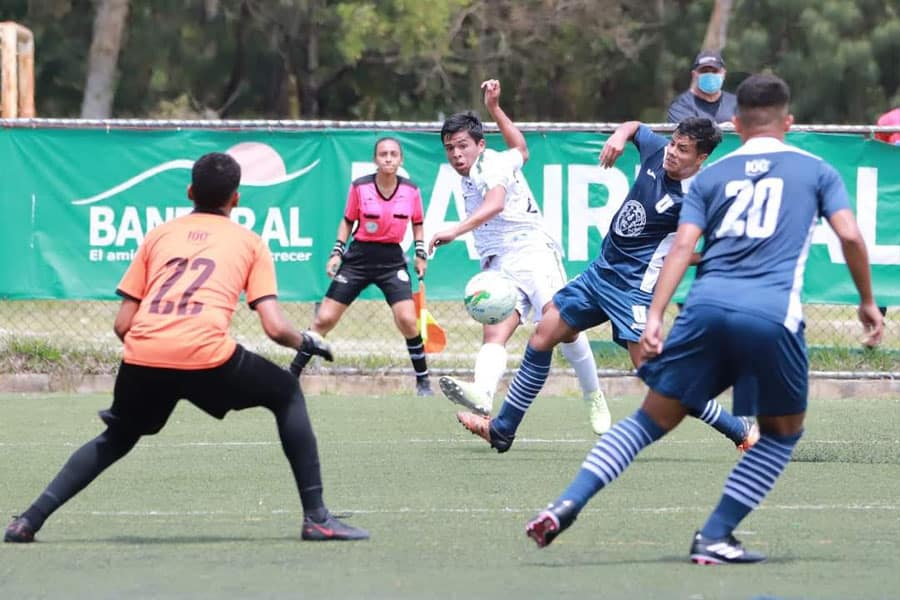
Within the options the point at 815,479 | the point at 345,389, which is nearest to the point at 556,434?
the point at 815,479

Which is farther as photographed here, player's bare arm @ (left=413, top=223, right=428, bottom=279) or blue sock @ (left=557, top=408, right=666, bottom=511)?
player's bare arm @ (left=413, top=223, right=428, bottom=279)

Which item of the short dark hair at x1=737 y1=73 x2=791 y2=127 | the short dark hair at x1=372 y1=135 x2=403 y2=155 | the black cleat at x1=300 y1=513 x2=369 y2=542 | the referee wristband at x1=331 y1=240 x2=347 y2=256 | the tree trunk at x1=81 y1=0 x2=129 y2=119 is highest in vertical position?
the short dark hair at x1=737 y1=73 x2=791 y2=127

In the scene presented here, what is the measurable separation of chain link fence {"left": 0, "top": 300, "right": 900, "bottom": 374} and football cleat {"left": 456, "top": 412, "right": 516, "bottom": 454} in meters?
4.68

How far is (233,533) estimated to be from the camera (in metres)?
7.20

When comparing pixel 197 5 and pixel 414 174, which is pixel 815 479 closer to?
pixel 414 174

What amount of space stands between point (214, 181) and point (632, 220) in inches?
133

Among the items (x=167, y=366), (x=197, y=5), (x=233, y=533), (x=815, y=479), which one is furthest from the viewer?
(x=197, y=5)

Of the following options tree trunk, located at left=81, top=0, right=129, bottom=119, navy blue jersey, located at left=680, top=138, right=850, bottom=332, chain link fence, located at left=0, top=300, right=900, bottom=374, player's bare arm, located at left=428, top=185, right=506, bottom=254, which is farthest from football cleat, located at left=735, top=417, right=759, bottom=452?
tree trunk, located at left=81, top=0, right=129, bottom=119

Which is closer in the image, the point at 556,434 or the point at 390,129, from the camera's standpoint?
the point at 556,434

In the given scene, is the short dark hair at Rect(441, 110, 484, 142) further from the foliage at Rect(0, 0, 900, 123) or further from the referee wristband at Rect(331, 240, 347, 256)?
the foliage at Rect(0, 0, 900, 123)

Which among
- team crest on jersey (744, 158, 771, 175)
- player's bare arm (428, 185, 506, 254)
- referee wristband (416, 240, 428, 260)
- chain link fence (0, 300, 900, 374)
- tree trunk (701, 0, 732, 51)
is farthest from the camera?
tree trunk (701, 0, 732, 51)

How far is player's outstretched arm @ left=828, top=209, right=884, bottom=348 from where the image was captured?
6.20 m

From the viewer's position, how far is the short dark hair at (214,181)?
678 centimetres

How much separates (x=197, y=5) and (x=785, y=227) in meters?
34.2
